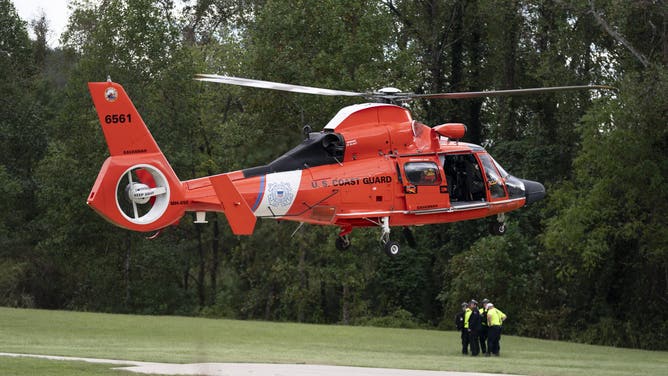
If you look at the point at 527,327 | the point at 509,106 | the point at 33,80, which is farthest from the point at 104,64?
the point at 527,327

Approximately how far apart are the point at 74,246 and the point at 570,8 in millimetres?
26990

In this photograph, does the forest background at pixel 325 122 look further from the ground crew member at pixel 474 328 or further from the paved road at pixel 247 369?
the paved road at pixel 247 369

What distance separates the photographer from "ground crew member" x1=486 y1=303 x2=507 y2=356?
32.1 m

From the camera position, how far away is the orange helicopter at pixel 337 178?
2362 centimetres

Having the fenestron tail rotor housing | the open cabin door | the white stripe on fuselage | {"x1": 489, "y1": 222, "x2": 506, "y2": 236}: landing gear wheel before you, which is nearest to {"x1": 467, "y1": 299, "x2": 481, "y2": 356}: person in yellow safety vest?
{"x1": 489, "y1": 222, "x2": 506, "y2": 236}: landing gear wheel

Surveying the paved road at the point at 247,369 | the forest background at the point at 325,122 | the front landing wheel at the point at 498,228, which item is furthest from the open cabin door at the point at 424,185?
the forest background at the point at 325,122

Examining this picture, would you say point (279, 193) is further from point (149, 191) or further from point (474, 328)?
point (474, 328)

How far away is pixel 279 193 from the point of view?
2536 centimetres

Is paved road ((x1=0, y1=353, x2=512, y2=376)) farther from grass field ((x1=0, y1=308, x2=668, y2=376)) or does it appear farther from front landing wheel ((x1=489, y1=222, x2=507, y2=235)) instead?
front landing wheel ((x1=489, y1=222, x2=507, y2=235))

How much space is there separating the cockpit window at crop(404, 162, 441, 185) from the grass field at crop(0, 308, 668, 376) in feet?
14.8

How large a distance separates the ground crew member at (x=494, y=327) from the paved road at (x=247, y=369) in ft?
22.0

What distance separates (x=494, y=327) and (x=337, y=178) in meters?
8.65

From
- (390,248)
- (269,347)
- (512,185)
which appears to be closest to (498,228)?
(512,185)

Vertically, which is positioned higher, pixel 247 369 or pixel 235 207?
pixel 235 207
